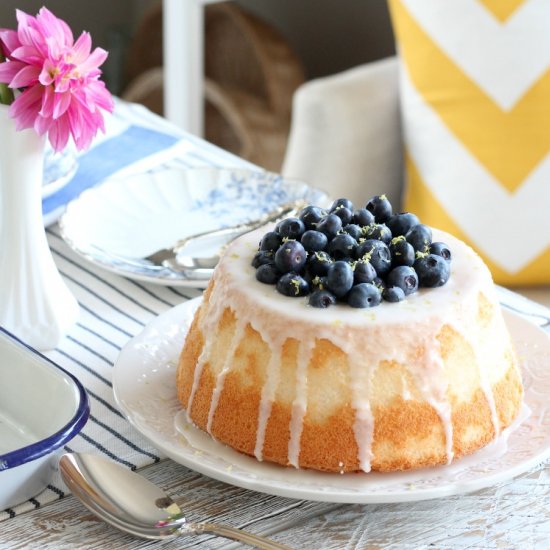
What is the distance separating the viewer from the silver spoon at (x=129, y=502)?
2.46 feet

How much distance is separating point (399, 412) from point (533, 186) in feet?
3.50

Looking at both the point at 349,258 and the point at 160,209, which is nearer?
the point at 349,258

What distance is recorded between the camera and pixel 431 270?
841 millimetres

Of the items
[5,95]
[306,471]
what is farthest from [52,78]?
[306,471]

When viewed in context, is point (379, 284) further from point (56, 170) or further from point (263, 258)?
point (56, 170)

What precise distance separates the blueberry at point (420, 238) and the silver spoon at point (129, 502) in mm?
275

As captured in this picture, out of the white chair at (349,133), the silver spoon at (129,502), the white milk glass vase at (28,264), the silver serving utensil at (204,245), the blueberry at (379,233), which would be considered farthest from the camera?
the white chair at (349,133)

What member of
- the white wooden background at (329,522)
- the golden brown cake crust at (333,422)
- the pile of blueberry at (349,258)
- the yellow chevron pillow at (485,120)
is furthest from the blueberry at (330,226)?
the yellow chevron pillow at (485,120)

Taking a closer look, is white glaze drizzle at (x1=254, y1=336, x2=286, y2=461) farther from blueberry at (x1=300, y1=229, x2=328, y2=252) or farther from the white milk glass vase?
the white milk glass vase

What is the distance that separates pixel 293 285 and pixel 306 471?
0.14 metres

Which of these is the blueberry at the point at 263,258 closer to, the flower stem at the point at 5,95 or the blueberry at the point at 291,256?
the blueberry at the point at 291,256

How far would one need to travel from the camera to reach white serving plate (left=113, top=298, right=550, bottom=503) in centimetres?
76

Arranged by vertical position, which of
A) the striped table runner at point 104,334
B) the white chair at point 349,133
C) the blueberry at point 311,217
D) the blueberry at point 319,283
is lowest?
the white chair at point 349,133

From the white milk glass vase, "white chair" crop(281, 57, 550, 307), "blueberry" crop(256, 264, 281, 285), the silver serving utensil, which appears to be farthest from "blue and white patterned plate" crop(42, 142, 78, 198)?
"white chair" crop(281, 57, 550, 307)
